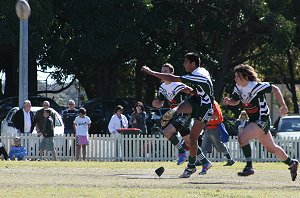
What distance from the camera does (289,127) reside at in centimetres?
3206

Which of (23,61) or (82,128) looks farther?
(23,61)

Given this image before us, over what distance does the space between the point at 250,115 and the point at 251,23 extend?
29670mm

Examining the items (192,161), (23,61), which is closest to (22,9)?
(23,61)

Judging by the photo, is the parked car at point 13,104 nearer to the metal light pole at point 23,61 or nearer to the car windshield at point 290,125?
the metal light pole at point 23,61

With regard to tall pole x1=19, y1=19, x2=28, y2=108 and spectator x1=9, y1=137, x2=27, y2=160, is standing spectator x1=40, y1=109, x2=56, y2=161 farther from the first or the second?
tall pole x1=19, y1=19, x2=28, y2=108

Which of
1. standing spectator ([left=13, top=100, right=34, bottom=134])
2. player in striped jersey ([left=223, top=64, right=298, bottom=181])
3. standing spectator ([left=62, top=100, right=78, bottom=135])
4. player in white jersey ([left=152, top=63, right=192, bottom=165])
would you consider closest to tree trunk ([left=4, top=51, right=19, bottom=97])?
standing spectator ([left=62, top=100, right=78, bottom=135])

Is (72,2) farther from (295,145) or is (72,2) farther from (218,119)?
(218,119)

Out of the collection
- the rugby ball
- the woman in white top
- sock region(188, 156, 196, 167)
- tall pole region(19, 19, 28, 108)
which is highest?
the rugby ball

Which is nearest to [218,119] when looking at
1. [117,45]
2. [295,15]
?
[117,45]

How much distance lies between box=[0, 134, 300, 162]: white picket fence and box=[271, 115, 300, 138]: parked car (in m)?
1.02

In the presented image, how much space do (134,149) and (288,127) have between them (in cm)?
522

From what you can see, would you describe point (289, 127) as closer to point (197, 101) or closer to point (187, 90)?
point (187, 90)

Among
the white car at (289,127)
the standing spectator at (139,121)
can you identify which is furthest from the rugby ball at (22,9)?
the white car at (289,127)

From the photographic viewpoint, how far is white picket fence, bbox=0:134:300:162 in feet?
99.9
